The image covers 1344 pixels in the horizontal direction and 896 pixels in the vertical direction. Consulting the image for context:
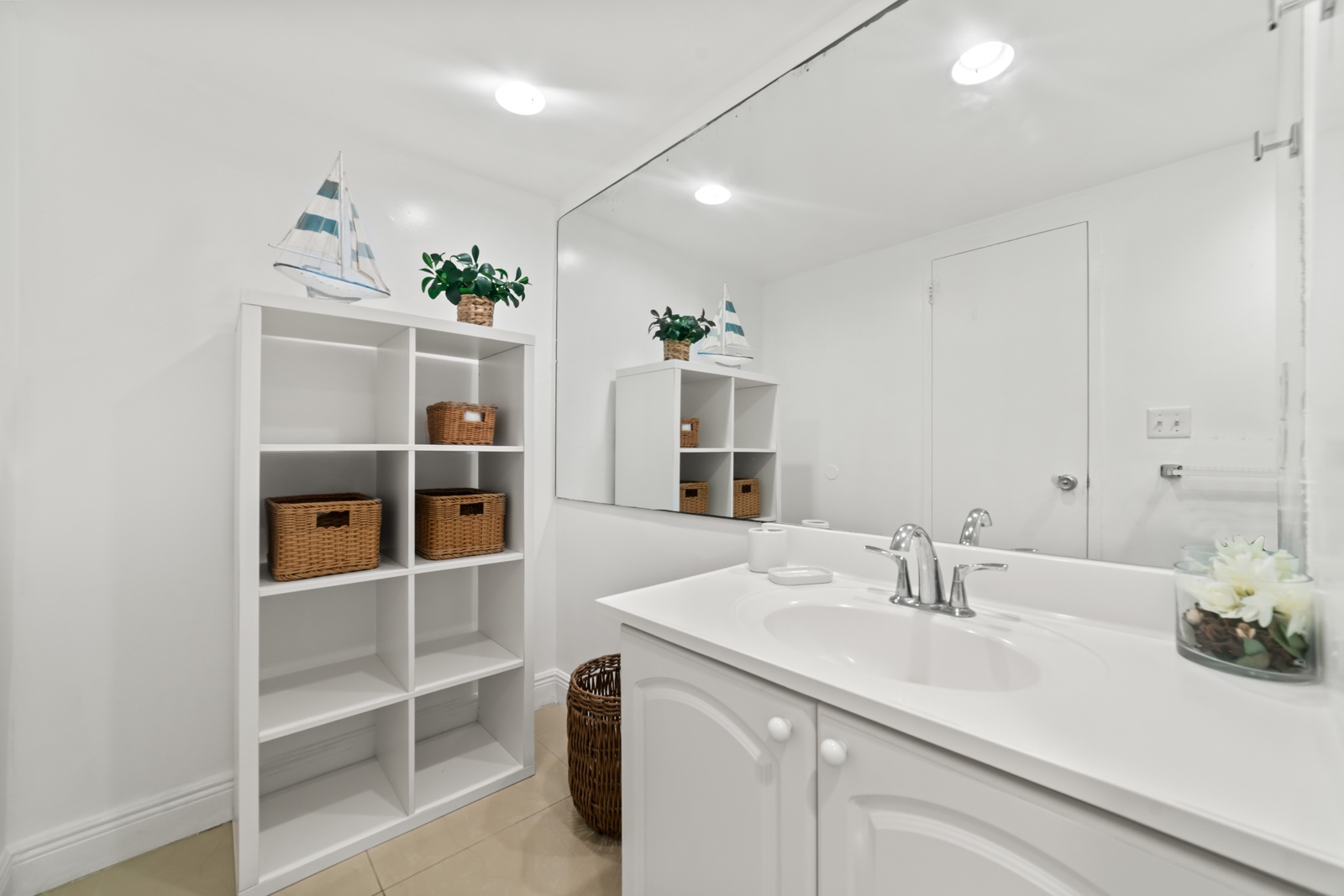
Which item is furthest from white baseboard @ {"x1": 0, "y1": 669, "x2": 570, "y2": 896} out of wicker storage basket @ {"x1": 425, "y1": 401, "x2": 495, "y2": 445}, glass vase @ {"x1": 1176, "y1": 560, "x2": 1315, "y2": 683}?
glass vase @ {"x1": 1176, "y1": 560, "x2": 1315, "y2": 683}

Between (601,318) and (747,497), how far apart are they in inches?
38.6

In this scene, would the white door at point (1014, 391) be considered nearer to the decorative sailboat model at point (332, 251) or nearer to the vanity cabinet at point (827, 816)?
the vanity cabinet at point (827, 816)

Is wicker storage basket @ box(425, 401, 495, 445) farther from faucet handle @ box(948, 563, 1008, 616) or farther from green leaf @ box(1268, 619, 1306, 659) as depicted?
green leaf @ box(1268, 619, 1306, 659)

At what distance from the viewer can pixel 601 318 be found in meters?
2.15

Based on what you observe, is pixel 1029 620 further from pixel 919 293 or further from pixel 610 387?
pixel 610 387

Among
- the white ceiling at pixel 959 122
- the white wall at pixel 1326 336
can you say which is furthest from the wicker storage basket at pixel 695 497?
the white wall at pixel 1326 336

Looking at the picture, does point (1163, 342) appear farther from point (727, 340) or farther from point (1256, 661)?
point (727, 340)

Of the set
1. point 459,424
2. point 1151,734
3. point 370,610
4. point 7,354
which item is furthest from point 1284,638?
point 7,354

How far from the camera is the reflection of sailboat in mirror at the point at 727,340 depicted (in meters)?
1.59

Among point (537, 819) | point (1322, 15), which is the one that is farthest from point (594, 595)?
point (1322, 15)

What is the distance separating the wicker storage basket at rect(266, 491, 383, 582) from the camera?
1447mm

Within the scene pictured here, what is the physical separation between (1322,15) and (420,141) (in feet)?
7.06

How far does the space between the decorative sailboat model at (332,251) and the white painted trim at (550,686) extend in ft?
5.40

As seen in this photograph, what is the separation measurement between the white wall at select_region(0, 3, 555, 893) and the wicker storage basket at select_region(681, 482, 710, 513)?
1.39 m
